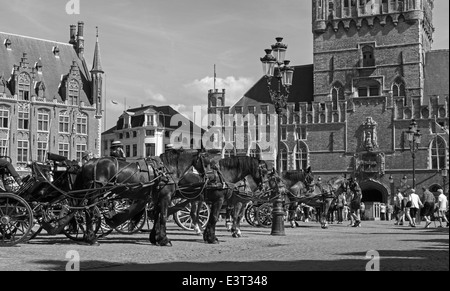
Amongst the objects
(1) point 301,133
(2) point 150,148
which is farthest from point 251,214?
(2) point 150,148

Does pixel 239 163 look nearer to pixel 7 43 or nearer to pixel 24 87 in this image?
pixel 24 87

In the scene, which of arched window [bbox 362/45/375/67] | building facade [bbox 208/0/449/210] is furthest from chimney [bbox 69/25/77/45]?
arched window [bbox 362/45/375/67]

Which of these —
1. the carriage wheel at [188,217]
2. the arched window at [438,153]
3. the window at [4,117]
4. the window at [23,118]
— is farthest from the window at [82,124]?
the carriage wheel at [188,217]

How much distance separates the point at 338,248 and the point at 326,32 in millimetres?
43704

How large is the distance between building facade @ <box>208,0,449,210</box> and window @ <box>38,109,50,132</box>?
14389mm

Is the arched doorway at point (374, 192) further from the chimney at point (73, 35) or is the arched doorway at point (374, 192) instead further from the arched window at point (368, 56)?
the chimney at point (73, 35)

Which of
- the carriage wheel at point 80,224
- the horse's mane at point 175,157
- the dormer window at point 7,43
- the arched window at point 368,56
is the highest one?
the dormer window at point 7,43

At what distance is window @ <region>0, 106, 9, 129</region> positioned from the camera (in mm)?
50906

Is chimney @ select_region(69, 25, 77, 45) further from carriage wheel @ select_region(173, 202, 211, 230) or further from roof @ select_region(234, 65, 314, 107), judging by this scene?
carriage wheel @ select_region(173, 202, 211, 230)

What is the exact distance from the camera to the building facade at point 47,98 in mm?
51469

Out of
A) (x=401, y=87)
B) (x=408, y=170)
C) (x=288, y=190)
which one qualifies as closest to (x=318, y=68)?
(x=401, y=87)

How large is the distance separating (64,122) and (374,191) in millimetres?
25037

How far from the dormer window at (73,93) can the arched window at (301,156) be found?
60.3ft

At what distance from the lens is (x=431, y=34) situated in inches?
2186
